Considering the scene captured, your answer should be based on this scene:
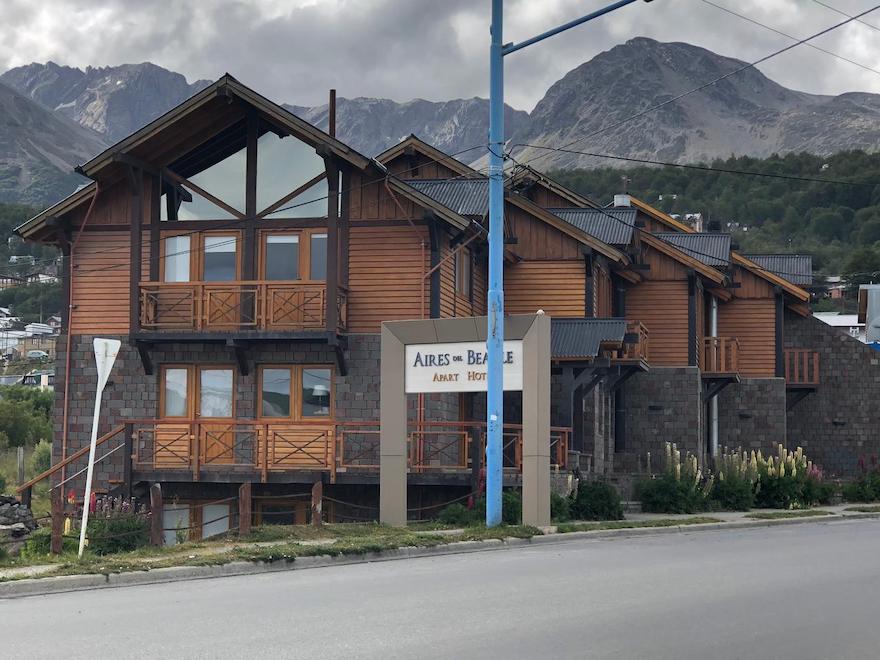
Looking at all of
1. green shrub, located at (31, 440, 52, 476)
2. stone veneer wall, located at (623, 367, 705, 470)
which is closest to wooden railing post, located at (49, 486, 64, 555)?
green shrub, located at (31, 440, 52, 476)

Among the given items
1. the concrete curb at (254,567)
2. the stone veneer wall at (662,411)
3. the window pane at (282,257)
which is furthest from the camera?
the stone veneer wall at (662,411)

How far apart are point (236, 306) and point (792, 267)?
26981 millimetres

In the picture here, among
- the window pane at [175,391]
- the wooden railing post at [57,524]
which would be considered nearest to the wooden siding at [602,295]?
the window pane at [175,391]

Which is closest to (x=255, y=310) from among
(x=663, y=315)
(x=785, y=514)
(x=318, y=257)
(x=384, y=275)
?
(x=318, y=257)

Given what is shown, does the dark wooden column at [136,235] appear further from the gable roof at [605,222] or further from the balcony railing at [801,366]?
the balcony railing at [801,366]

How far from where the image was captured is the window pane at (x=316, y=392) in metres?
29.1

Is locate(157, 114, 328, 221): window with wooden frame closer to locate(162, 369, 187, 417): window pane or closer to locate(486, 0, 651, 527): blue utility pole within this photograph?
locate(162, 369, 187, 417): window pane

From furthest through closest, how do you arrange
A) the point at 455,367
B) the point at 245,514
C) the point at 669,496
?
the point at 669,496, the point at 455,367, the point at 245,514

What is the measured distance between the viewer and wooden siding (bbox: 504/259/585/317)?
35.0 m

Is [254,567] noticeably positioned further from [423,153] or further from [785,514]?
[423,153]

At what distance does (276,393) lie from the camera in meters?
29.5

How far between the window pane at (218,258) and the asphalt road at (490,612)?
13.0 m

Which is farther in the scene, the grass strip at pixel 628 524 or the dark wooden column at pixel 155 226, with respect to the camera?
the dark wooden column at pixel 155 226

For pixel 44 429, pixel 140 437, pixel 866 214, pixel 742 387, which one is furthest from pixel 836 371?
pixel 866 214
